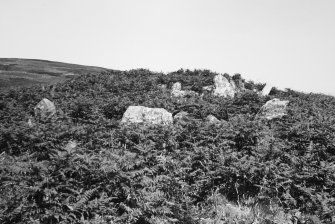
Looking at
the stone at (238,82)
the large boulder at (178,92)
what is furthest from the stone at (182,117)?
the stone at (238,82)

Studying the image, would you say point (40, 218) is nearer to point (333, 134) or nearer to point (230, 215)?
point (230, 215)

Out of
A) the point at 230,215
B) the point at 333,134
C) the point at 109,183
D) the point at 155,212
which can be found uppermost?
the point at 333,134

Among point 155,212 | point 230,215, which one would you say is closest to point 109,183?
point 155,212

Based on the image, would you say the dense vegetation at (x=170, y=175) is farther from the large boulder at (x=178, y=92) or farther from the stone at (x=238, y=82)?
the stone at (x=238, y=82)

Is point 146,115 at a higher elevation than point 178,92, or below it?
below

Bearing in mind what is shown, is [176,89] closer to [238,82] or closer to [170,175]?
[238,82]

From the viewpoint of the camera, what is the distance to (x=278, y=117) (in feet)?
44.5

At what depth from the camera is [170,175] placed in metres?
7.25

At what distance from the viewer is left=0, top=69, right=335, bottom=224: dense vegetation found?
18.4 feet

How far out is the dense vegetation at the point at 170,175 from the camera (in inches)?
221

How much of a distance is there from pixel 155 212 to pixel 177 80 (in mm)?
20132

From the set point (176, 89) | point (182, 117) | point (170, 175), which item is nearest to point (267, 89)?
point (176, 89)

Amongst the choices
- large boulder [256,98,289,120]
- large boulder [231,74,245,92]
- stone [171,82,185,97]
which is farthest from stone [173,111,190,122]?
large boulder [231,74,245,92]

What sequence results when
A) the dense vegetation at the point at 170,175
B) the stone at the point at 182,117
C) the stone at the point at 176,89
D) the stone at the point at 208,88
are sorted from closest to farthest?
the dense vegetation at the point at 170,175, the stone at the point at 182,117, the stone at the point at 176,89, the stone at the point at 208,88
